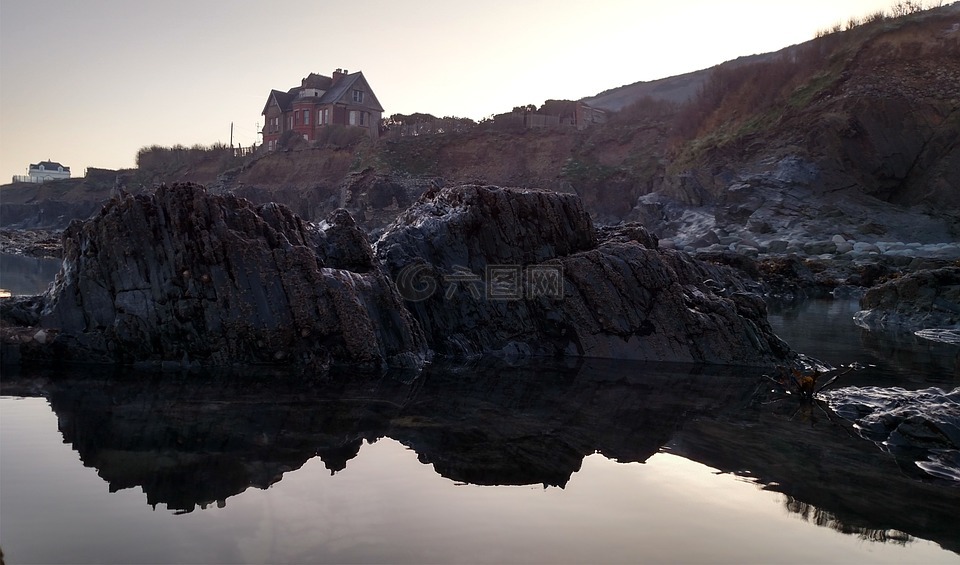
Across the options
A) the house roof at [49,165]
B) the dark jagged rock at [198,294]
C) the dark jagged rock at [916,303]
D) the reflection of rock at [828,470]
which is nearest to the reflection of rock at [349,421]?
the reflection of rock at [828,470]

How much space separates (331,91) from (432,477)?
74.9 meters

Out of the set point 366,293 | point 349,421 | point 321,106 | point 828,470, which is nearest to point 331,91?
point 321,106

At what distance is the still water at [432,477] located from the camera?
5.06 m

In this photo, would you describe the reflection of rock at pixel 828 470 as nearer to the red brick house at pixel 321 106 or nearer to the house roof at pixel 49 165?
the red brick house at pixel 321 106

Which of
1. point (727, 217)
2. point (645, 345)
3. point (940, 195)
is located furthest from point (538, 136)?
point (645, 345)

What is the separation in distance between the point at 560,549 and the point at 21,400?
21.4 feet

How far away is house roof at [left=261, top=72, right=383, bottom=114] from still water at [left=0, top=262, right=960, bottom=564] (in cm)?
6847

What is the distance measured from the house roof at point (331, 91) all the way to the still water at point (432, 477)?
225 feet

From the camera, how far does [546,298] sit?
46.1 feet

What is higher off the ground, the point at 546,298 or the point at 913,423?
the point at 546,298

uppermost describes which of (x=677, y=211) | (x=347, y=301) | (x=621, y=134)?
(x=621, y=134)

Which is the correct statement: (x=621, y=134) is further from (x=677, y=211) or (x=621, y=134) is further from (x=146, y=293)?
(x=146, y=293)

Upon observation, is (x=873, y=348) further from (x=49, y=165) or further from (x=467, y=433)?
(x=49, y=165)

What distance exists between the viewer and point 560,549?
5.11 meters
